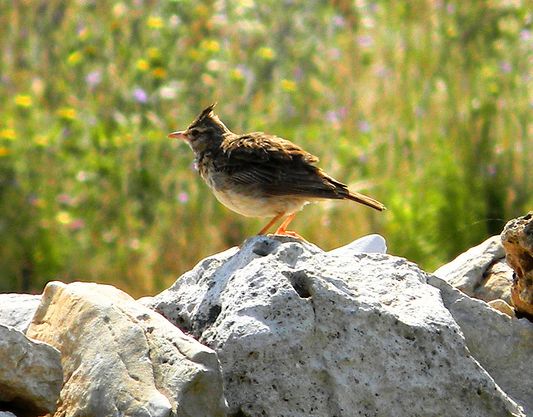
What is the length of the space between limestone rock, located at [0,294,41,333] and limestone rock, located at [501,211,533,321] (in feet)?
6.54

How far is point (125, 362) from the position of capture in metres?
4.62

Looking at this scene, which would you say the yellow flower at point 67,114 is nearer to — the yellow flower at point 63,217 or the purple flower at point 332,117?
the yellow flower at point 63,217

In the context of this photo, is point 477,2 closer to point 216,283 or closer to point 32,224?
point 32,224

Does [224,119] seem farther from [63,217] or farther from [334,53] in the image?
[334,53]

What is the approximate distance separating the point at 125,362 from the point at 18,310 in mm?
1084

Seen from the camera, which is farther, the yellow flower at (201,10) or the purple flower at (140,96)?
the yellow flower at (201,10)

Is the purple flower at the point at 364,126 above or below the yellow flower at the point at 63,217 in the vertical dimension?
above

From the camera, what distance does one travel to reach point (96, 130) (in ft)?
33.6

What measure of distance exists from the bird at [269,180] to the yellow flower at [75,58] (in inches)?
147

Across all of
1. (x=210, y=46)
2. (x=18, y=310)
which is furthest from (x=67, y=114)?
(x=18, y=310)

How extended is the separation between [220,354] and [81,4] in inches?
289

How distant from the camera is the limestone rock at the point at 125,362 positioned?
14.7 feet

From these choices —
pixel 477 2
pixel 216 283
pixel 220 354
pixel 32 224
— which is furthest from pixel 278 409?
pixel 477 2

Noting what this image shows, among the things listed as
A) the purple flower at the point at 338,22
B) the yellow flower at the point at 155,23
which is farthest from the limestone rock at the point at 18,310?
the purple flower at the point at 338,22
